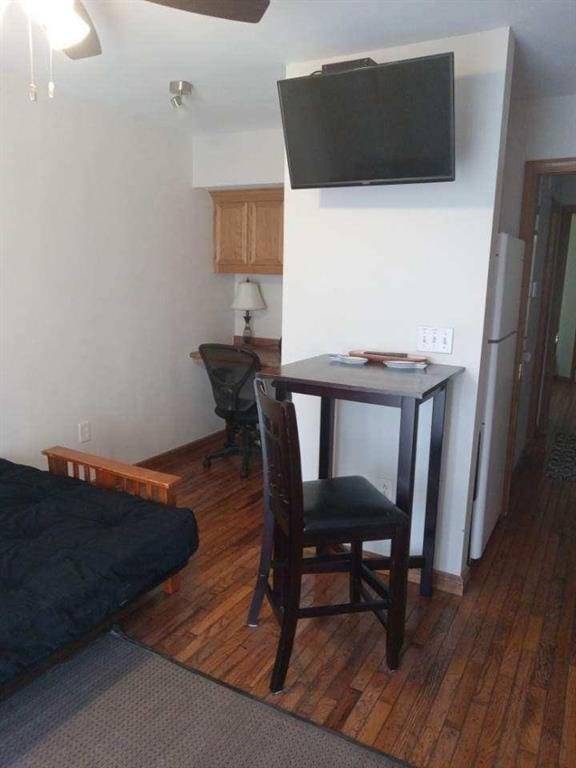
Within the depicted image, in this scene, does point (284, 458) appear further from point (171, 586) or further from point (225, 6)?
point (225, 6)

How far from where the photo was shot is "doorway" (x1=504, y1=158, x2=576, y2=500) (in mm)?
3166

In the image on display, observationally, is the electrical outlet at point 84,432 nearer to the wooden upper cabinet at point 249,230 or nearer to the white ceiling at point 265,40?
the wooden upper cabinet at point 249,230

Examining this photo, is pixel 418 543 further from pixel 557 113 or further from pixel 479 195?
pixel 557 113

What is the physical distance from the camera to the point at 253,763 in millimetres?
1630

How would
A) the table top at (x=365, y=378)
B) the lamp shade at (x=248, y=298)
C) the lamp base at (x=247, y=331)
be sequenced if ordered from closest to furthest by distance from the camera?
the table top at (x=365, y=378) → the lamp shade at (x=248, y=298) → the lamp base at (x=247, y=331)

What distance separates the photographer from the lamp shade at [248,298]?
179 inches

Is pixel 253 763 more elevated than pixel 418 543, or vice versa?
pixel 418 543

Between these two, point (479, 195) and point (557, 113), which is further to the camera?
point (557, 113)

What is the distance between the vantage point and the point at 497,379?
2.72 meters

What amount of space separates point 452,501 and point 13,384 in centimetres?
240

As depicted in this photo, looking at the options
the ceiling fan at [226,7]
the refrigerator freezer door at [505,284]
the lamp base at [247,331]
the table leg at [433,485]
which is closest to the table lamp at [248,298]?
the lamp base at [247,331]

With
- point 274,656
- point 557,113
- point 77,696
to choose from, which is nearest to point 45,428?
point 77,696

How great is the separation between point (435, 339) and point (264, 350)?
2.25 metres

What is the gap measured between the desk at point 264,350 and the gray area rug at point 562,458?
2224 millimetres
